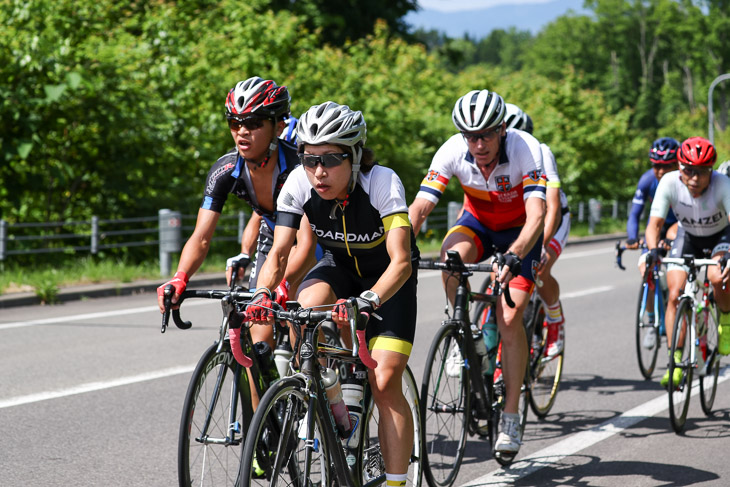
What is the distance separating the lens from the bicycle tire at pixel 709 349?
707 centimetres

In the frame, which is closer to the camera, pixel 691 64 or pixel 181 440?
pixel 181 440

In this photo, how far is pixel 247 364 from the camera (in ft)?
13.6

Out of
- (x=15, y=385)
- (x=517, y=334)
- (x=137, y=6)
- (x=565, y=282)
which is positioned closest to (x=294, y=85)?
(x=137, y=6)

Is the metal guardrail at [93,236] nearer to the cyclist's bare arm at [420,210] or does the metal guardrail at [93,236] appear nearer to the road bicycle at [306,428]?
the cyclist's bare arm at [420,210]

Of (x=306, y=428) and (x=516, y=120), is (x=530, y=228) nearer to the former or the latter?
(x=516, y=120)

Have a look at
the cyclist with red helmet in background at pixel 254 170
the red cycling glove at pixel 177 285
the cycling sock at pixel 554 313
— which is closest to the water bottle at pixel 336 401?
the cyclist with red helmet in background at pixel 254 170

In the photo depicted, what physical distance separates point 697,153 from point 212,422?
4.42 metres

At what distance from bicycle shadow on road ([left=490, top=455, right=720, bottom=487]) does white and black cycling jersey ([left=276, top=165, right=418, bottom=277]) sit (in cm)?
172

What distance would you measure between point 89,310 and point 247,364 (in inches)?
311

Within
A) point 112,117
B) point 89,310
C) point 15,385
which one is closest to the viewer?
point 15,385

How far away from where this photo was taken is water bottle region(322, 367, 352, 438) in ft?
12.9

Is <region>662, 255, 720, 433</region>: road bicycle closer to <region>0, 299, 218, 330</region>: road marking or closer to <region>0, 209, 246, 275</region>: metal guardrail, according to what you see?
<region>0, 299, 218, 330</region>: road marking

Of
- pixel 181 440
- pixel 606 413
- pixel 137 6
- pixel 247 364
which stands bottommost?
pixel 606 413

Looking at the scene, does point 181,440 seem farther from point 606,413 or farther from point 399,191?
point 606,413
